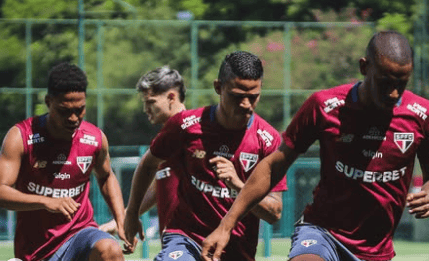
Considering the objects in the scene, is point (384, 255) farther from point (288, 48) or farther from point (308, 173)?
point (288, 48)

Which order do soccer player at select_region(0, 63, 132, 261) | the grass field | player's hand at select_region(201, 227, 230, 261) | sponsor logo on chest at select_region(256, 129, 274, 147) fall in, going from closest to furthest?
player's hand at select_region(201, 227, 230, 261)
sponsor logo on chest at select_region(256, 129, 274, 147)
soccer player at select_region(0, 63, 132, 261)
the grass field

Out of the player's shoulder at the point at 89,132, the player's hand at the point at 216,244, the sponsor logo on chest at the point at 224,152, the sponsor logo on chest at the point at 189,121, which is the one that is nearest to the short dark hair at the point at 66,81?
the player's shoulder at the point at 89,132

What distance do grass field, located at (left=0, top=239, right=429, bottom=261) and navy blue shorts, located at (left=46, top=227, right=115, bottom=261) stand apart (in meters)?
7.72

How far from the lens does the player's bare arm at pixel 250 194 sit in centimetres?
526

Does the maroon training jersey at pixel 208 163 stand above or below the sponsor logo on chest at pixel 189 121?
below

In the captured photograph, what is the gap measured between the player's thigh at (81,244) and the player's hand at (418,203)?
2.23m

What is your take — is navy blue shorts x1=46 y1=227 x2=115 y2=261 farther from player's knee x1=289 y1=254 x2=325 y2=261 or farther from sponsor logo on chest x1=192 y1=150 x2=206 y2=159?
player's knee x1=289 y1=254 x2=325 y2=261

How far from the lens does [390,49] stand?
5387 mm

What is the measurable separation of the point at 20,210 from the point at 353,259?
2341 millimetres

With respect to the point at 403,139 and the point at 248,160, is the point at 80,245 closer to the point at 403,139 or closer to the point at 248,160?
the point at 248,160

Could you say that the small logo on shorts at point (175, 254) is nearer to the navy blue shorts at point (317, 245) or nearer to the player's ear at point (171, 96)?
the navy blue shorts at point (317, 245)

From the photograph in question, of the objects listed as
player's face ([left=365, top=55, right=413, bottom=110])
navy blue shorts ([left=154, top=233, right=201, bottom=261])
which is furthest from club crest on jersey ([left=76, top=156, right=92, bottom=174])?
player's face ([left=365, top=55, right=413, bottom=110])

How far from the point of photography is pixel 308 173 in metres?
18.0

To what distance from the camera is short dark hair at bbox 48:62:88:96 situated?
→ 23.8 ft
